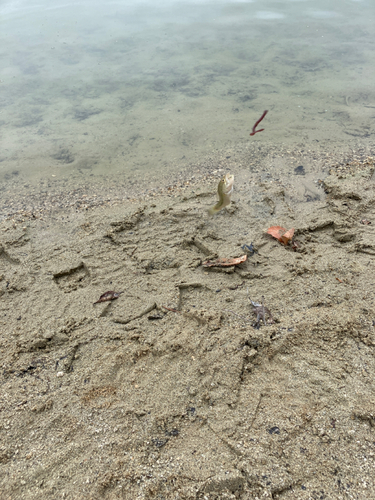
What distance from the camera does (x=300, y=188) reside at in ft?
11.0

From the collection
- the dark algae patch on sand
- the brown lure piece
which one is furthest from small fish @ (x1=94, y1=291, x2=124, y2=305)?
the brown lure piece

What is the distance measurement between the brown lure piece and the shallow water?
1.67 metres

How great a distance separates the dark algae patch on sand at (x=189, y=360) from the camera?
130 cm

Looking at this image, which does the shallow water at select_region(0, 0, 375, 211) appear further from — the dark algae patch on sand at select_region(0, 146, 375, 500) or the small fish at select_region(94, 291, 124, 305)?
the small fish at select_region(94, 291, 124, 305)

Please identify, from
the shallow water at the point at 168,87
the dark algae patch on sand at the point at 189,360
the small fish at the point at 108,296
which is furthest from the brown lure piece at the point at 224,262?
the shallow water at the point at 168,87

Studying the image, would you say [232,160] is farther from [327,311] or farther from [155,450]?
[155,450]

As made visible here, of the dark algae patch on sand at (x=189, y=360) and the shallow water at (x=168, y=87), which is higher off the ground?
the shallow water at (x=168, y=87)

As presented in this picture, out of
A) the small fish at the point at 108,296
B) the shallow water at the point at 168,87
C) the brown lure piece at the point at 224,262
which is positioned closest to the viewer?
the small fish at the point at 108,296

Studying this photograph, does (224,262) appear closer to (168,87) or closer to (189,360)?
(189,360)

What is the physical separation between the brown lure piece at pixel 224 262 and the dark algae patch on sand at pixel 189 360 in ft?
0.15

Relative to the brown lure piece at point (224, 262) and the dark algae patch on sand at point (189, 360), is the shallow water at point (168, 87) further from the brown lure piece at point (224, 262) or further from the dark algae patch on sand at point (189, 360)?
the brown lure piece at point (224, 262)

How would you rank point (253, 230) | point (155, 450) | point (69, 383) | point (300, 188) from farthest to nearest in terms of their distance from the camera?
point (300, 188)
point (253, 230)
point (69, 383)
point (155, 450)

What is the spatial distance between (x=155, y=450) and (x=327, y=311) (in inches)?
47.4

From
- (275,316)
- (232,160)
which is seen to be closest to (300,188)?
(232,160)
